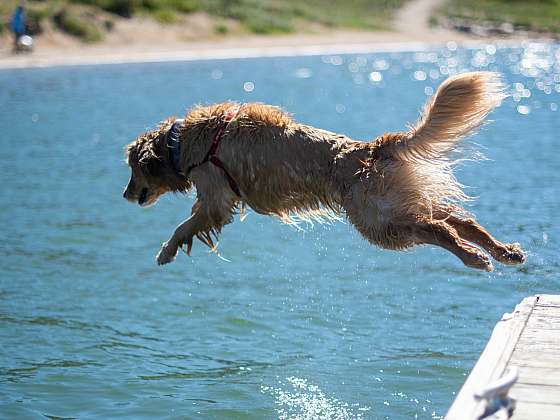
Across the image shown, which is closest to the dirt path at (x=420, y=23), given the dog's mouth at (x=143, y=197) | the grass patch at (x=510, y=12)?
the grass patch at (x=510, y=12)

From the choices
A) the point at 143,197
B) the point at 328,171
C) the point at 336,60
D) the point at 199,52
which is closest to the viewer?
the point at 328,171

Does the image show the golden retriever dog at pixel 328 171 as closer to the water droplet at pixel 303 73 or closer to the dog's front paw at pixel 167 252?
the dog's front paw at pixel 167 252

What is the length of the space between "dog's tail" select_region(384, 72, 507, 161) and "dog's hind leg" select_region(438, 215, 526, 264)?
0.47m

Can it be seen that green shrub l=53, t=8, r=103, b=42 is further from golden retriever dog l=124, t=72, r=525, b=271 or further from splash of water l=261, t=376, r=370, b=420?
splash of water l=261, t=376, r=370, b=420

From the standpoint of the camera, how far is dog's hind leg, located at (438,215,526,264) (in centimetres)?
646

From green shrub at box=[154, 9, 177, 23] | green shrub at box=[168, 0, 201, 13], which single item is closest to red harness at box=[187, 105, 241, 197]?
green shrub at box=[154, 9, 177, 23]

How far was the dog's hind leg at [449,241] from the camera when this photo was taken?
6184 mm

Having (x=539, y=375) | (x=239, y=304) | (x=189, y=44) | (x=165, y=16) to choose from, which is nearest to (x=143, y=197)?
(x=239, y=304)

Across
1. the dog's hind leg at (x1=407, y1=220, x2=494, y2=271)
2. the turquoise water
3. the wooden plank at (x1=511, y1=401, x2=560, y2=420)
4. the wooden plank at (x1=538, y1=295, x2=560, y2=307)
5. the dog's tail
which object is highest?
the dog's tail

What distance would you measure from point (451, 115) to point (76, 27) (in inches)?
1464

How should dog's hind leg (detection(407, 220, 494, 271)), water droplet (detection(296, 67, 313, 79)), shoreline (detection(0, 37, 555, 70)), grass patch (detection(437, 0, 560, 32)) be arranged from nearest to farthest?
dog's hind leg (detection(407, 220, 494, 271)) < water droplet (detection(296, 67, 313, 79)) < shoreline (detection(0, 37, 555, 70)) < grass patch (detection(437, 0, 560, 32))

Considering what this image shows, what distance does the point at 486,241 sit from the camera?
661 centimetres

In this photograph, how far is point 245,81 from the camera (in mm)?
31828

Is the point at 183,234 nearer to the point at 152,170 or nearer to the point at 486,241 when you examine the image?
the point at 152,170
